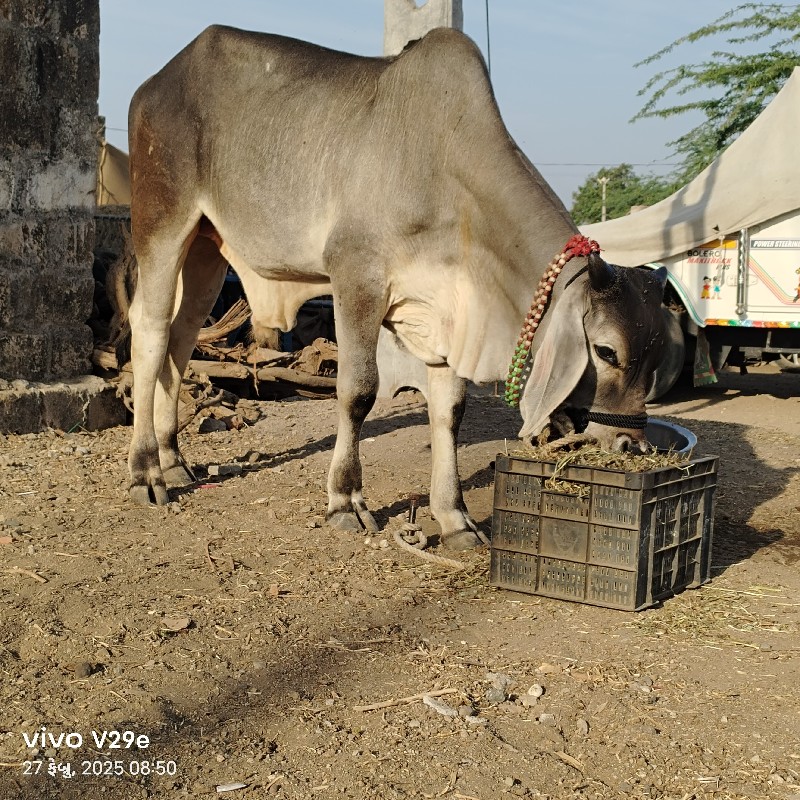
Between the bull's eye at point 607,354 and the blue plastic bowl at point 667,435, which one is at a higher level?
the bull's eye at point 607,354

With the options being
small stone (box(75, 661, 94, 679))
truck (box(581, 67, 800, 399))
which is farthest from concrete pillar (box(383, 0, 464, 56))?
small stone (box(75, 661, 94, 679))

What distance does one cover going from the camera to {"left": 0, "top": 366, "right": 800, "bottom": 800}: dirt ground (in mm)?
2574

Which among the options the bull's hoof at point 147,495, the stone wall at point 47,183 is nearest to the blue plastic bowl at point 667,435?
the bull's hoof at point 147,495

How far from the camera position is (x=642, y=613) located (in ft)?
12.4

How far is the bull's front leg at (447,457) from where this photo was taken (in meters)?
4.70

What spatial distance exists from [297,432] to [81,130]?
8.26ft

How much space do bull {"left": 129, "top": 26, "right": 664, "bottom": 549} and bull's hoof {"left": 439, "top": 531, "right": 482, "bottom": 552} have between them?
12 mm

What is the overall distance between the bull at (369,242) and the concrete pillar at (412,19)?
2.83m

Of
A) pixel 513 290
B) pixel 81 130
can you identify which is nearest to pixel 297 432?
pixel 81 130

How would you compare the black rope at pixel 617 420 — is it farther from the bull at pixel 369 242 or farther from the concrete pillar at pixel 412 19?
the concrete pillar at pixel 412 19

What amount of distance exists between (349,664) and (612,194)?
26.6 metres

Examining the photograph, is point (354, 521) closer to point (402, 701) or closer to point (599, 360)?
point (599, 360)

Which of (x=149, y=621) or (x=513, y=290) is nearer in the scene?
(x=149, y=621)

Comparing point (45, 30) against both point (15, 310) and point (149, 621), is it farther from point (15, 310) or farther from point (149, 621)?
point (149, 621)
